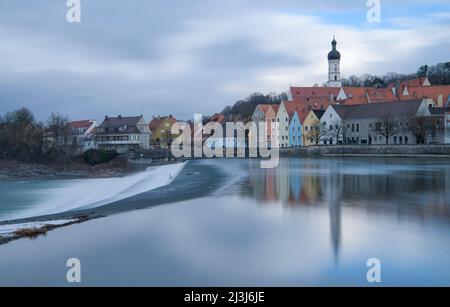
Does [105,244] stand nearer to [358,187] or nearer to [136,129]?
[358,187]

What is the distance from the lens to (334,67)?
108562 mm

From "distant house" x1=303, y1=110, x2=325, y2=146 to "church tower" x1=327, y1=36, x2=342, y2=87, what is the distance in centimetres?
3356

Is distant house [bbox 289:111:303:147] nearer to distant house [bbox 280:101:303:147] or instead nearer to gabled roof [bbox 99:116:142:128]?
distant house [bbox 280:101:303:147]

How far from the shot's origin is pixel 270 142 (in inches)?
3174

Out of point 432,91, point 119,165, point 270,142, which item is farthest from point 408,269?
point 432,91

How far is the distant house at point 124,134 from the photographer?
87.1 metres

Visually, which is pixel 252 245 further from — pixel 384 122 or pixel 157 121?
pixel 157 121

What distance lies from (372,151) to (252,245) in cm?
5015

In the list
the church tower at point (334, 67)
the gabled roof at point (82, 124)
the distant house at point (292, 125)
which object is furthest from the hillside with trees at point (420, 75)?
the gabled roof at point (82, 124)

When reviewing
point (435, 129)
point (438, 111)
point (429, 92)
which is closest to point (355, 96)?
point (429, 92)

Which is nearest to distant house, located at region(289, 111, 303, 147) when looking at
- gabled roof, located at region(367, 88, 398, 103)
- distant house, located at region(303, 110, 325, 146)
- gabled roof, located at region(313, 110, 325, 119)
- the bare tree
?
distant house, located at region(303, 110, 325, 146)

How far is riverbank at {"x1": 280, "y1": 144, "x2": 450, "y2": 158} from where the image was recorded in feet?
172

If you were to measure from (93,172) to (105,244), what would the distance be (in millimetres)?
42624

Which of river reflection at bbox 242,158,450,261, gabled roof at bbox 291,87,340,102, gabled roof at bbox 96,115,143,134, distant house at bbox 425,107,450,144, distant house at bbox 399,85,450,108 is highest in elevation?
gabled roof at bbox 291,87,340,102
